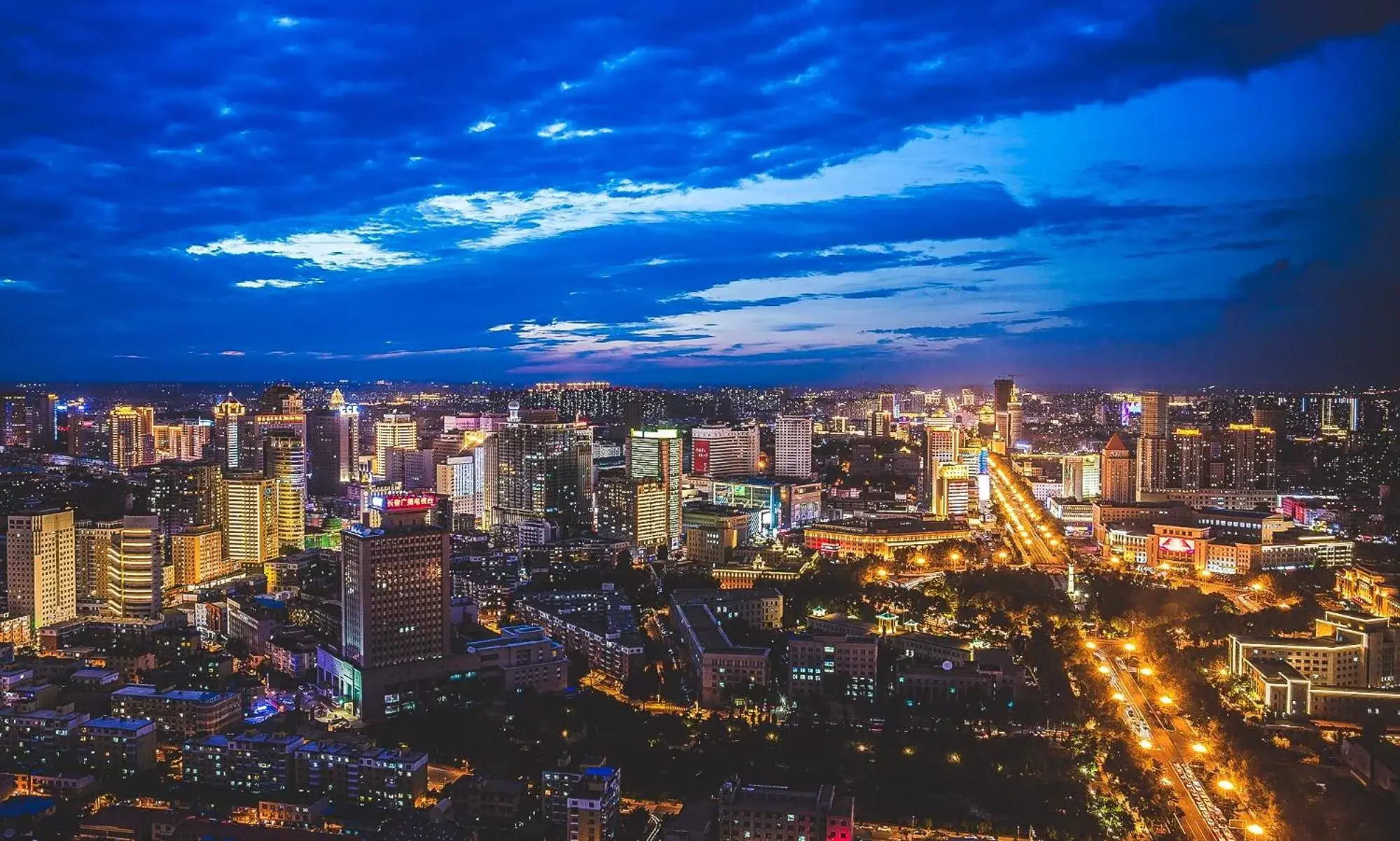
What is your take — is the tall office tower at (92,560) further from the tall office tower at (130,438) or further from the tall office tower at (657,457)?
the tall office tower at (130,438)

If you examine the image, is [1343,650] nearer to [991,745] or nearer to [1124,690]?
[1124,690]

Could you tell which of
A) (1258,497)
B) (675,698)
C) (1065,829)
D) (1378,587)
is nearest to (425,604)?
(675,698)

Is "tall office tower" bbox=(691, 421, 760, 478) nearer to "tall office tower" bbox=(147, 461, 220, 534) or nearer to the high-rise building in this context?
"tall office tower" bbox=(147, 461, 220, 534)

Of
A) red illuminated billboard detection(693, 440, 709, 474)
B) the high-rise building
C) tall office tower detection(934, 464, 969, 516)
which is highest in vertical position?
red illuminated billboard detection(693, 440, 709, 474)

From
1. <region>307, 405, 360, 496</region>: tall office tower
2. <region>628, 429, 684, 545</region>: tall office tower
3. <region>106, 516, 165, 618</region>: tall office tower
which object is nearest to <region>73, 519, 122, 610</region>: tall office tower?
<region>106, 516, 165, 618</region>: tall office tower

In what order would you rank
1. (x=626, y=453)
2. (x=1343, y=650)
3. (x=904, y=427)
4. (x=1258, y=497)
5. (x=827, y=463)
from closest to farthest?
(x=1343, y=650)
(x=1258, y=497)
(x=626, y=453)
(x=827, y=463)
(x=904, y=427)

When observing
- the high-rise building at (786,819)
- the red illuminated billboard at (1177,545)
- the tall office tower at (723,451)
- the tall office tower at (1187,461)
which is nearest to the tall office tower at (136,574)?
the high-rise building at (786,819)
